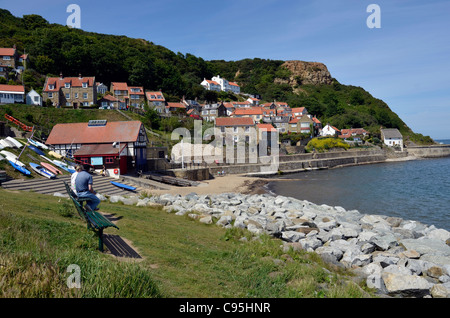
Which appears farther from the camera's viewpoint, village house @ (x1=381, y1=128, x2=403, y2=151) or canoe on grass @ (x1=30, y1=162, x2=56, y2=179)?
village house @ (x1=381, y1=128, x2=403, y2=151)

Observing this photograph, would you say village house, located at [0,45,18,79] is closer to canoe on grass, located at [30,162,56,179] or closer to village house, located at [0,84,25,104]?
village house, located at [0,84,25,104]

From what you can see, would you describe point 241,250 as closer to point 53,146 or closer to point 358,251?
point 358,251

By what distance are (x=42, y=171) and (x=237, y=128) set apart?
44.8 m

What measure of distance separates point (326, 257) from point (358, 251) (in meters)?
1.74

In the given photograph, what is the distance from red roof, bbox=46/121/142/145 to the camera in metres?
32.3

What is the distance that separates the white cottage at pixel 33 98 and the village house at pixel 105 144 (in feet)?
69.2

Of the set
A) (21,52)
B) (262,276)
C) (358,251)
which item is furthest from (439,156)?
(21,52)

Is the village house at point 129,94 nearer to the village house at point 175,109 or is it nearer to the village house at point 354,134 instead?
the village house at point 175,109

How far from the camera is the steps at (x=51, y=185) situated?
19078 mm

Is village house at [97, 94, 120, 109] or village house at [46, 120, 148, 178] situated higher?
village house at [97, 94, 120, 109]

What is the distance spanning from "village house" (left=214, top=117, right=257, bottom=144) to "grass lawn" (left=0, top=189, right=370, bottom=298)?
171 ft

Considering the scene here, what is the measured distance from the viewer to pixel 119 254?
726 cm

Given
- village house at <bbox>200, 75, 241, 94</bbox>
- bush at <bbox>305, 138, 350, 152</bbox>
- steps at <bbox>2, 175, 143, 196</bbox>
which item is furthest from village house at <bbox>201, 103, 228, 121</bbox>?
steps at <bbox>2, 175, 143, 196</bbox>

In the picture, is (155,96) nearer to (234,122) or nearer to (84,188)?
(234,122)
